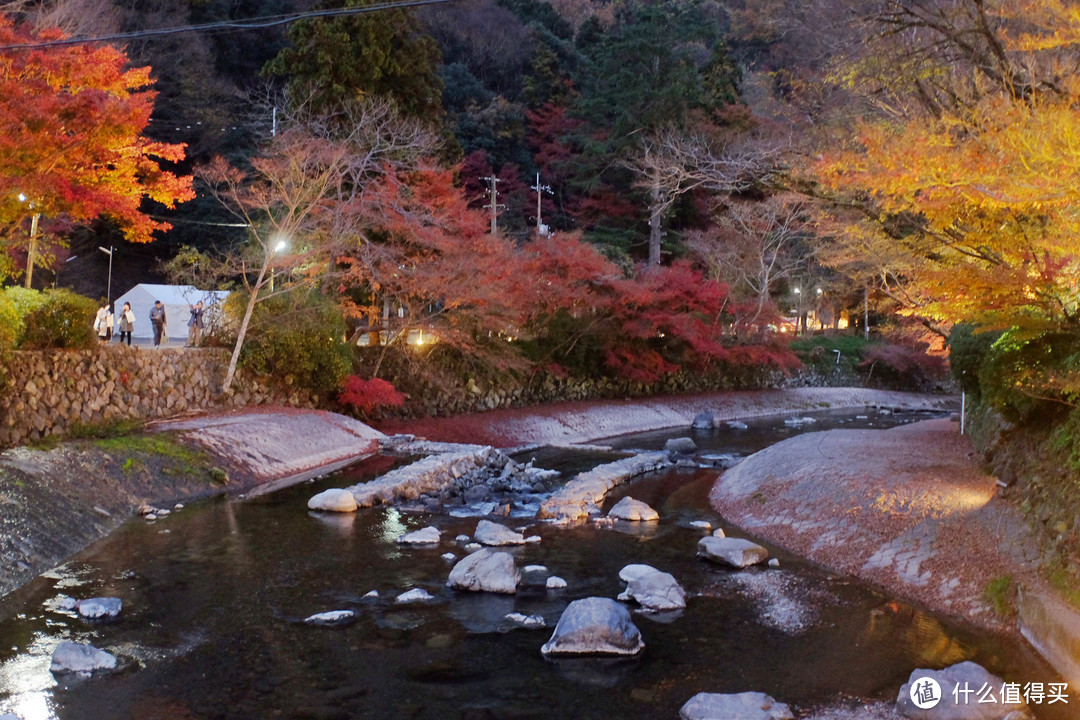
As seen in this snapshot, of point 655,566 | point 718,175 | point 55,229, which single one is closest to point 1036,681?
point 655,566

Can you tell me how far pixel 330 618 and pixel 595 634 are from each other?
287cm

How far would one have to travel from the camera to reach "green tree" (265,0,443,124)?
28844mm

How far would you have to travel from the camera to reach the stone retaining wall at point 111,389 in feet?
48.6

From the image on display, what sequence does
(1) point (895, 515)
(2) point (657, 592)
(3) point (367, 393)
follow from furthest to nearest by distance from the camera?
(3) point (367, 393) < (1) point (895, 515) < (2) point (657, 592)

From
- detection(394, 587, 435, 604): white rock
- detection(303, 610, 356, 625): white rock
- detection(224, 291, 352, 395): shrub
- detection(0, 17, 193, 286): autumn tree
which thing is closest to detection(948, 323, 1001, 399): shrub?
detection(394, 587, 435, 604): white rock

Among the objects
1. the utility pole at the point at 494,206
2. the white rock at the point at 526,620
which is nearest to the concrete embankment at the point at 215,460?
the white rock at the point at 526,620

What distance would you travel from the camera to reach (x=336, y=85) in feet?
94.2

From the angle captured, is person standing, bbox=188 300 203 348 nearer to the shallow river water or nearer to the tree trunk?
the tree trunk

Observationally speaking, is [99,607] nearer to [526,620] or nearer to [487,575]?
[487,575]

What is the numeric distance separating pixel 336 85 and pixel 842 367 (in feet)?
94.4

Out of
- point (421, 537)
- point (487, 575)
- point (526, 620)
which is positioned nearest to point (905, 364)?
point (421, 537)

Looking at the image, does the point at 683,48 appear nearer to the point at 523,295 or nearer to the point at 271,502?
the point at 523,295

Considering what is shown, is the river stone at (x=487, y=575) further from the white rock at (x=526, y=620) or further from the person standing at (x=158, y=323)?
the person standing at (x=158, y=323)

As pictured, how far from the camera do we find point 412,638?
862 centimetres
